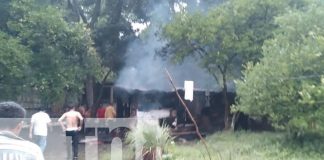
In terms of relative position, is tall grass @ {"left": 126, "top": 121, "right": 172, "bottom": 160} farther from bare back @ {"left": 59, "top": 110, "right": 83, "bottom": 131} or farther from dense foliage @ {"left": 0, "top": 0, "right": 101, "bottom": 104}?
dense foliage @ {"left": 0, "top": 0, "right": 101, "bottom": 104}

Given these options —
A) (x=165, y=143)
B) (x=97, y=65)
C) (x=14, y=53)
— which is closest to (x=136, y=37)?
(x=97, y=65)

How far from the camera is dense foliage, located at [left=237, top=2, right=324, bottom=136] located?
14.1 meters

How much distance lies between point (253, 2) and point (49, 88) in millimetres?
7327

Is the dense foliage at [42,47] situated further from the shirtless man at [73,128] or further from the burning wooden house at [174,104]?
the burning wooden house at [174,104]

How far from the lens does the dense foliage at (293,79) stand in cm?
1405

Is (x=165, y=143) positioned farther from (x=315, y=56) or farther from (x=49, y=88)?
(x=49, y=88)

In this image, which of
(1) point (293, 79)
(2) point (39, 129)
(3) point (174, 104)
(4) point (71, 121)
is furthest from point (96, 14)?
(1) point (293, 79)

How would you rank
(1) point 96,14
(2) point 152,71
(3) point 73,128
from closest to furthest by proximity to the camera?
(3) point 73,128 → (1) point 96,14 → (2) point 152,71

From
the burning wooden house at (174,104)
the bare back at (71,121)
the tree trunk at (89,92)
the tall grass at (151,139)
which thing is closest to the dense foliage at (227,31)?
the tree trunk at (89,92)

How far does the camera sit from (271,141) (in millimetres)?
15492

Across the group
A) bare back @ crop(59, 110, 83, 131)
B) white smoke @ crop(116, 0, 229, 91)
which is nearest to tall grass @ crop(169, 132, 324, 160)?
bare back @ crop(59, 110, 83, 131)

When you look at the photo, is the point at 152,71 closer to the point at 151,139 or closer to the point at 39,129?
the point at 39,129

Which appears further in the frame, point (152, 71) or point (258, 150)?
point (152, 71)

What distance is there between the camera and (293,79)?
14539 mm
